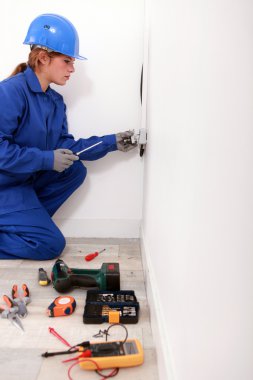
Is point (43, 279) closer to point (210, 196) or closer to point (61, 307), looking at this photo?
point (61, 307)

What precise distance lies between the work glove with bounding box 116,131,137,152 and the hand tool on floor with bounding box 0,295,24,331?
0.97m

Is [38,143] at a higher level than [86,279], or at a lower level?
higher

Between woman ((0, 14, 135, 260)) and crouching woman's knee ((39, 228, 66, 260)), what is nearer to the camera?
woman ((0, 14, 135, 260))

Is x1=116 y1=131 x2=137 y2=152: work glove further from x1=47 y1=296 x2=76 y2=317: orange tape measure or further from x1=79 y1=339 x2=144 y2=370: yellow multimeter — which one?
x1=79 y1=339 x2=144 y2=370: yellow multimeter

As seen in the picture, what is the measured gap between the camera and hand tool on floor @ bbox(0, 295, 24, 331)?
103cm

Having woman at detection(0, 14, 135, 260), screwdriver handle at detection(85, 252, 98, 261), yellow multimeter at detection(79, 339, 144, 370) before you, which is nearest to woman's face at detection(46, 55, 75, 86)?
woman at detection(0, 14, 135, 260)

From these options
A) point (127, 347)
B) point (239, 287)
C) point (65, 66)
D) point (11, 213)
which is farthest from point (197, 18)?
point (11, 213)

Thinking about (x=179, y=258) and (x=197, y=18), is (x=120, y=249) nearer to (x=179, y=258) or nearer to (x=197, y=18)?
(x=179, y=258)

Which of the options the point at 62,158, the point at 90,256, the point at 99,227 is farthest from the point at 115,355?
the point at 99,227

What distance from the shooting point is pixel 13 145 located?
1458mm

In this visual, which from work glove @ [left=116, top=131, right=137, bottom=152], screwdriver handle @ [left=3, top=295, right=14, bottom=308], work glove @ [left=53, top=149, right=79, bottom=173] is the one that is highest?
work glove @ [left=116, top=131, right=137, bottom=152]

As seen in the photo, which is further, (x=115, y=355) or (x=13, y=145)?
(x=13, y=145)

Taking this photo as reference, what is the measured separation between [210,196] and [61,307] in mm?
832

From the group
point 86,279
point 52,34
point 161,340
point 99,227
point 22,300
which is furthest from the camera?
point 99,227
